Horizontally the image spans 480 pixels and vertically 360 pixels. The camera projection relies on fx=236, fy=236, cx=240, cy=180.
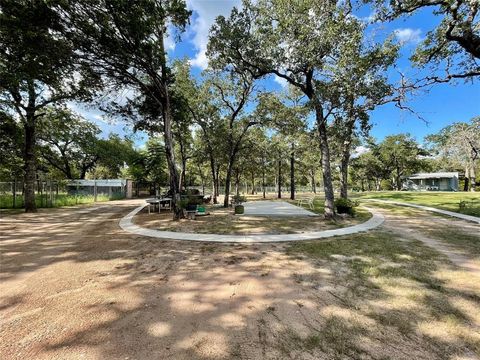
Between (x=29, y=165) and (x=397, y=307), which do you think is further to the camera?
(x=29, y=165)

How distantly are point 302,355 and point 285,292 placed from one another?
62.8 inches

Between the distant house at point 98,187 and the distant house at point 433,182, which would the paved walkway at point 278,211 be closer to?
the distant house at point 98,187

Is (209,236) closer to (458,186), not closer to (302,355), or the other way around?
(302,355)

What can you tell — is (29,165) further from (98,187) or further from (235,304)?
(98,187)

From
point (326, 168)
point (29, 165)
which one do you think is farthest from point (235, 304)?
point (29, 165)

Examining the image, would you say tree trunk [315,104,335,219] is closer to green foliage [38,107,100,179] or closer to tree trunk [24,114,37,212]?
tree trunk [24,114,37,212]

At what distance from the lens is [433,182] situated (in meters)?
45.3

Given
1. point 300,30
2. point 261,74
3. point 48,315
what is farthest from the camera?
point 261,74

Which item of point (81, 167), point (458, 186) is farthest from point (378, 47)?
point (458, 186)

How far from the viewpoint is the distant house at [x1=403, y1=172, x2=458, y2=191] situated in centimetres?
4147

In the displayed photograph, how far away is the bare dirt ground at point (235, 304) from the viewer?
284 cm

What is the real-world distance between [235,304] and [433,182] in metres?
55.7

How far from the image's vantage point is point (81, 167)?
120ft

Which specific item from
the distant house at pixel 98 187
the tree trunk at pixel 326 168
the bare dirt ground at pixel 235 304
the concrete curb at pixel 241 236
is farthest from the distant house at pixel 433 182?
the distant house at pixel 98 187
